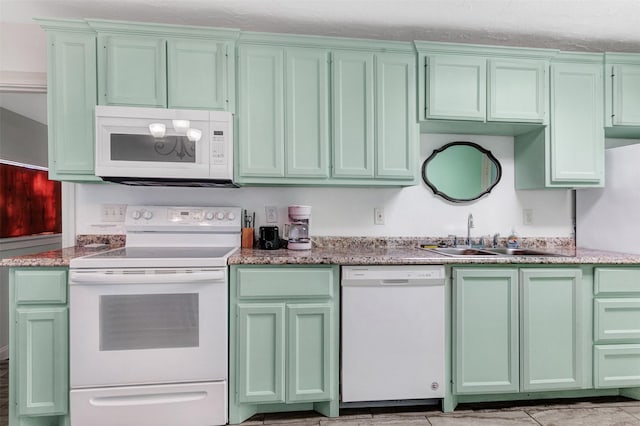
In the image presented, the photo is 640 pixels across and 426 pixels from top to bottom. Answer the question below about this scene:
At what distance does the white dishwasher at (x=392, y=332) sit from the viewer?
192cm

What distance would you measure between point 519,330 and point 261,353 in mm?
1479

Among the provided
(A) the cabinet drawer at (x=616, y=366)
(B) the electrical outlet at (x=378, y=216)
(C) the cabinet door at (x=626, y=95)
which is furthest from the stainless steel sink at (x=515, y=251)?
(C) the cabinet door at (x=626, y=95)

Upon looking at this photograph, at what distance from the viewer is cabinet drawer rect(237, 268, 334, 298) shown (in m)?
1.85

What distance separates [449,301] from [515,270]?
0.42 m

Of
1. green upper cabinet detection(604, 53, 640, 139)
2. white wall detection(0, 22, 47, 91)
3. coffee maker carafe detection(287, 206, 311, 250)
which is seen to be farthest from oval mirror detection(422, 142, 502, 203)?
white wall detection(0, 22, 47, 91)

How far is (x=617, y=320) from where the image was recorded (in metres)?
2.05

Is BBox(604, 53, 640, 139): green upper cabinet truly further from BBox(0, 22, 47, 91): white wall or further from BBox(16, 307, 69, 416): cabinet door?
BBox(0, 22, 47, 91): white wall

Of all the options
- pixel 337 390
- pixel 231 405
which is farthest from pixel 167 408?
pixel 337 390

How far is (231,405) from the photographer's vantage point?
73.4 inches

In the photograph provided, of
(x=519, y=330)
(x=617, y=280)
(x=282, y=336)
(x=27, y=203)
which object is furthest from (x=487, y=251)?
(x=27, y=203)

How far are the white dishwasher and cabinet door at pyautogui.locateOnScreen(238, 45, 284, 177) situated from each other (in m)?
0.82

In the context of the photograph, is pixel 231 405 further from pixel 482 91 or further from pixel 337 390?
pixel 482 91

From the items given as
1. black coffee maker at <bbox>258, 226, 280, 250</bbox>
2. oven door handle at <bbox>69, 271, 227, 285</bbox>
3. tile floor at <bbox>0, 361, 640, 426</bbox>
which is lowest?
tile floor at <bbox>0, 361, 640, 426</bbox>

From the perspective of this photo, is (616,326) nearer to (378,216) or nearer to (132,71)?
(378,216)
